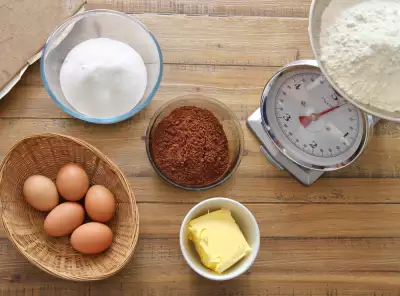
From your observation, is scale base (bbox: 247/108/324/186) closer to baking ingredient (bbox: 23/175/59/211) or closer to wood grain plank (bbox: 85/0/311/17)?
wood grain plank (bbox: 85/0/311/17)

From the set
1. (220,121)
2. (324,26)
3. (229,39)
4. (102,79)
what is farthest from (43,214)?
(324,26)

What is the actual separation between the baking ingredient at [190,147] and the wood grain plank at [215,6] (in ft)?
0.81

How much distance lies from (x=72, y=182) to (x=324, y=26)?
0.58m

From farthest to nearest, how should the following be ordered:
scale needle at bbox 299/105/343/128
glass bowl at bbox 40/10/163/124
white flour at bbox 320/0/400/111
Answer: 1. glass bowl at bbox 40/10/163/124
2. scale needle at bbox 299/105/343/128
3. white flour at bbox 320/0/400/111

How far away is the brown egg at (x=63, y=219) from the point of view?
3.23ft

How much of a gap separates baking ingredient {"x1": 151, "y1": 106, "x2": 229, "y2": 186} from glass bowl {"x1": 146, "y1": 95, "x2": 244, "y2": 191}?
0.04 ft

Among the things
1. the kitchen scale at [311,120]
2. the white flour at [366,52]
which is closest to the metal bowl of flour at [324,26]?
the white flour at [366,52]

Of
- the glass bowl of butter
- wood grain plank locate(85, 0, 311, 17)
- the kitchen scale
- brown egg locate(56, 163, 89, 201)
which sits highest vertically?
wood grain plank locate(85, 0, 311, 17)

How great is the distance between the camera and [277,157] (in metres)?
1.07

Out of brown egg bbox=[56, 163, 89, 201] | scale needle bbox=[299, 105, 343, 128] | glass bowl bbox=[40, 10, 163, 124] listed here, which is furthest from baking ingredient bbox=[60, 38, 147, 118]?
scale needle bbox=[299, 105, 343, 128]

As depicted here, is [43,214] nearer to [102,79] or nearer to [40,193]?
[40,193]

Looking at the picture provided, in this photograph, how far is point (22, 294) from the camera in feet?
3.40

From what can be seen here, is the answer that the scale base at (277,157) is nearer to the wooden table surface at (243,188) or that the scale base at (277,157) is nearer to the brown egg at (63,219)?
the wooden table surface at (243,188)

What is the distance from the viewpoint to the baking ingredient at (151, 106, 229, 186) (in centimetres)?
102
